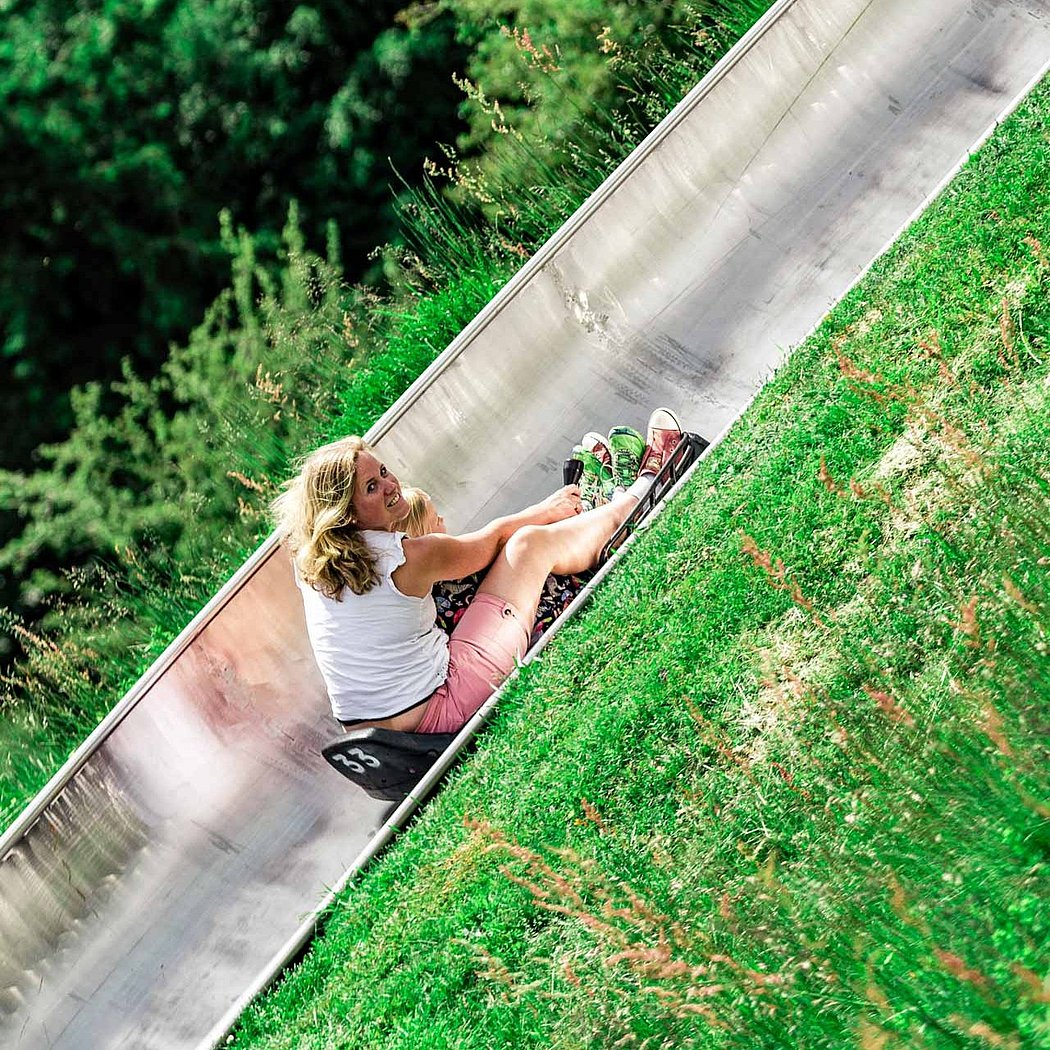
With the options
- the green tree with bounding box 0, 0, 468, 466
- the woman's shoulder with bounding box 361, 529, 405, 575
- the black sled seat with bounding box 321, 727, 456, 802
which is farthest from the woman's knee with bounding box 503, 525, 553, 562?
the green tree with bounding box 0, 0, 468, 466

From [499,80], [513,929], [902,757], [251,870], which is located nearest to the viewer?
[902,757]

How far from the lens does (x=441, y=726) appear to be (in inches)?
184

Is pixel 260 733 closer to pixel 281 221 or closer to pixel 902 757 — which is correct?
pixel 902 757

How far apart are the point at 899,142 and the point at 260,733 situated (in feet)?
12.2

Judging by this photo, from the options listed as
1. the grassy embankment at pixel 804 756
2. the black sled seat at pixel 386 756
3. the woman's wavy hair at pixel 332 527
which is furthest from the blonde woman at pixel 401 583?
the grassy embankment at pixel 804 756

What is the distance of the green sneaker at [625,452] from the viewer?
17.4 feet

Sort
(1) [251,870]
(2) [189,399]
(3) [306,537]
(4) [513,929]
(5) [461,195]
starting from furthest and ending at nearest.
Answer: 1. (2) [189,399]
2. (5) [461,195]
3. (1) [251,870]
4. (3) [306,537]
5. (4) [513,929]

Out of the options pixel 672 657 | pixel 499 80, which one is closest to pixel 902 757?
pixel 672 657

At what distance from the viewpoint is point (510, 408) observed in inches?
229

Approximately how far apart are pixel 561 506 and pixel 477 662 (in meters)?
0.77

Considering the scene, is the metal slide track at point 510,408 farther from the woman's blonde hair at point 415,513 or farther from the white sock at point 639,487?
the woman's blonde hair at point 415,513

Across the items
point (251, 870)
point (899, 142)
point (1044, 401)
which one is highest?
point (899, 142)

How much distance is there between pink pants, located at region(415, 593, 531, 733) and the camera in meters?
4.70

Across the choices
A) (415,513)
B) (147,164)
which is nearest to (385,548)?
(415,513)
